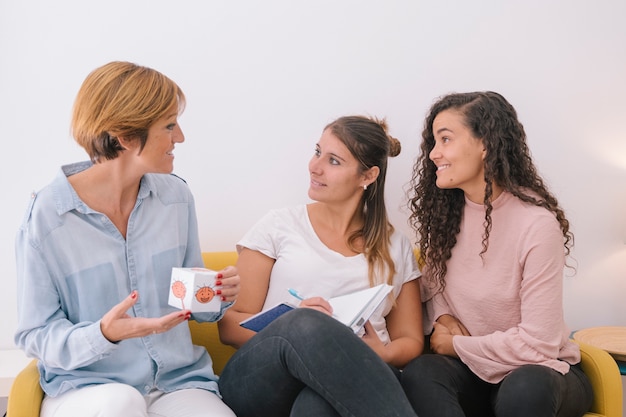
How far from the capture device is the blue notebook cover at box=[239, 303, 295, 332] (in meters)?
1.88

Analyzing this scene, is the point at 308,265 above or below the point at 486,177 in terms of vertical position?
below

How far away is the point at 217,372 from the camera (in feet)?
7.54

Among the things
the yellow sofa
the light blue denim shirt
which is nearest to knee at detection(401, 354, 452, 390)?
the yellow sofa

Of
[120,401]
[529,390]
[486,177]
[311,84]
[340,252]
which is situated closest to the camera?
[120,401]

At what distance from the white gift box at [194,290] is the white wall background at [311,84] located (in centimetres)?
83

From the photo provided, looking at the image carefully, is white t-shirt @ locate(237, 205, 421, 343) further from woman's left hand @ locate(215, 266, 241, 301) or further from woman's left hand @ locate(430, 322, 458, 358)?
woman's left hand @ locate(215, 266, 241, 301)

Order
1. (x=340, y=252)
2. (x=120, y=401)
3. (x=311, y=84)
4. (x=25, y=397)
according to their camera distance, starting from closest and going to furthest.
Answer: (x=120, y=401) → (x=25, y=397) → (x=340, y=252) → (x=311, y=84)

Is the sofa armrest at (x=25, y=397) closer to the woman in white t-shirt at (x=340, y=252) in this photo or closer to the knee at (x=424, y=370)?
the woman in white t-shirt at (x=340, y=252)

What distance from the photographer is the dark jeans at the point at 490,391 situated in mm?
1843

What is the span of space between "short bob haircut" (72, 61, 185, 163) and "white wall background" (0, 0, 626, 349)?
0.70 m

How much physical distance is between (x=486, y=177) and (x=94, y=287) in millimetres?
1071

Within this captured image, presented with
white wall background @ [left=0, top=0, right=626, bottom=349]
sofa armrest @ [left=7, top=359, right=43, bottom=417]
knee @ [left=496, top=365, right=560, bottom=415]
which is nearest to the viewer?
sofa armrest @ [left=7, top=359, right=43, bottom=417]

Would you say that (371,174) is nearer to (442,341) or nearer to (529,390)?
(442,341)

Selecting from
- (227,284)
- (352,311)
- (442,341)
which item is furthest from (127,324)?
(442,341)
